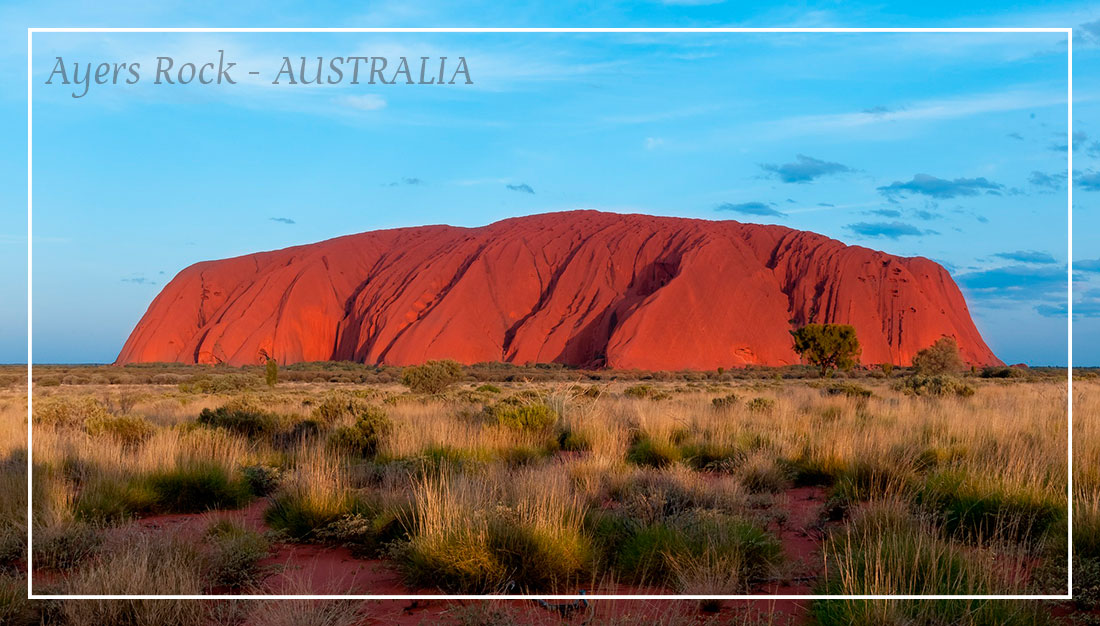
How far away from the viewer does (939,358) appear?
3688 cm

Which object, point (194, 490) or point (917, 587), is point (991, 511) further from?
→ point (194, 490)

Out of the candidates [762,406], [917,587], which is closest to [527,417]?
[762,406]

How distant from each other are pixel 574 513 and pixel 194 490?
14.9 feet

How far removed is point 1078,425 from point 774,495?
616cm

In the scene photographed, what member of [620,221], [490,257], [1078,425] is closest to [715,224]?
[620,221]

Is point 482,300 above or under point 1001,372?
above

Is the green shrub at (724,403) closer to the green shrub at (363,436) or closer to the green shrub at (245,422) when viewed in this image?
the green shrub at (363,436)

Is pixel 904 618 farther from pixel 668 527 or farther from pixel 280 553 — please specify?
pixel 280 553

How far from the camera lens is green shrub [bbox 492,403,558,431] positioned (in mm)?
11539

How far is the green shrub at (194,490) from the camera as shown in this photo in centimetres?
762

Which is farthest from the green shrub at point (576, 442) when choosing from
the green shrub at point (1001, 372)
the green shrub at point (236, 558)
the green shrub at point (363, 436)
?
the green shrub at point (1001, 372)

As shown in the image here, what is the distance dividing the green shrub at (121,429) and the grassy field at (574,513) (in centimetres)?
4

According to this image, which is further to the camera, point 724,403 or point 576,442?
point 724,403

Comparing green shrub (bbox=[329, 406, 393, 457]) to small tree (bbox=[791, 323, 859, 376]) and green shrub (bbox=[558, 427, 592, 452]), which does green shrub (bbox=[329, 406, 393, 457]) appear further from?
small tree (bbox=[791, 323, 859, 376])
